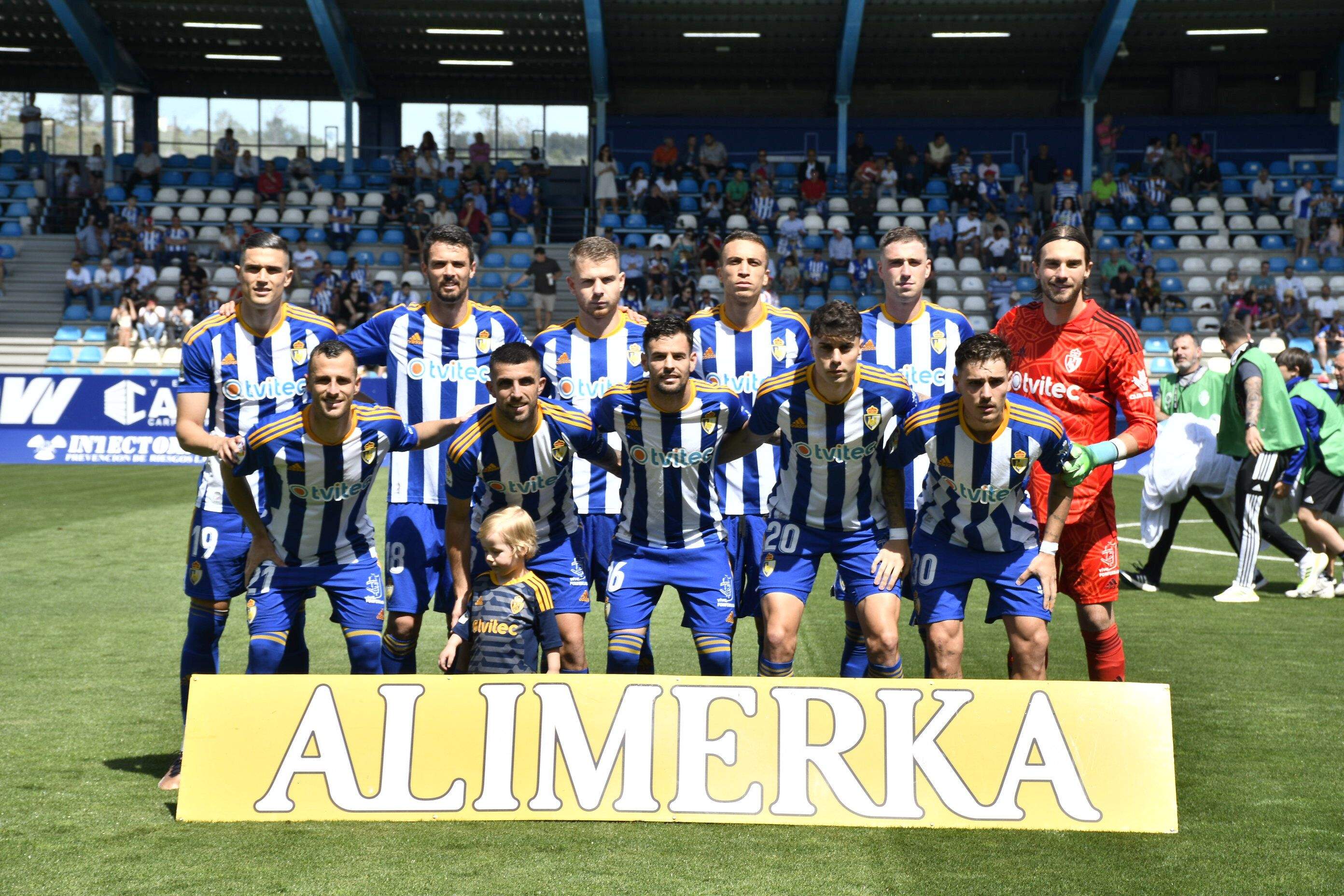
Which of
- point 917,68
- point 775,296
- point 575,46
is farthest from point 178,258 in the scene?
point 917,68

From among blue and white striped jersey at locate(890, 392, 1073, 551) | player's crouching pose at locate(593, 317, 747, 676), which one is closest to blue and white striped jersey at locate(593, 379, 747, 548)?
player's crouching pose at locate(593, 317, 747, 676)

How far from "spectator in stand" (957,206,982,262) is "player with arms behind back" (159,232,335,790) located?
20.5 m

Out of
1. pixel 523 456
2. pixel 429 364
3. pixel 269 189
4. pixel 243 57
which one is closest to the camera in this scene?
pixel 523 456

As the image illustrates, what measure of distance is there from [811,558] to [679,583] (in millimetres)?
508

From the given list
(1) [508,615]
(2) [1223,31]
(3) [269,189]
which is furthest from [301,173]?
(1) [508,615]

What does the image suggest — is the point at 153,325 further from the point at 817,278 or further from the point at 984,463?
the point at 984,463

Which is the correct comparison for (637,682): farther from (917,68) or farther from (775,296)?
(917,68)

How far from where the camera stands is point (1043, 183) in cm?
2561

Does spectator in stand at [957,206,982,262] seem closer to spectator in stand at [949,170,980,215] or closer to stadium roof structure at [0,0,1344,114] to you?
spectator in stand at [949,170,980,215]

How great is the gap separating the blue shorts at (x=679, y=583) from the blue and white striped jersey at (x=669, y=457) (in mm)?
48

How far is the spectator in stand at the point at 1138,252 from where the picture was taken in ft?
78.5

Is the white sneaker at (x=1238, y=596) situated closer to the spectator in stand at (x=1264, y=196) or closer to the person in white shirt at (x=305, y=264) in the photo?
the person in white shirt at (x=305, y=264)

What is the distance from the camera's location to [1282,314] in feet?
73.4

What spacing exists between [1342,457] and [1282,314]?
1450 centimetres
